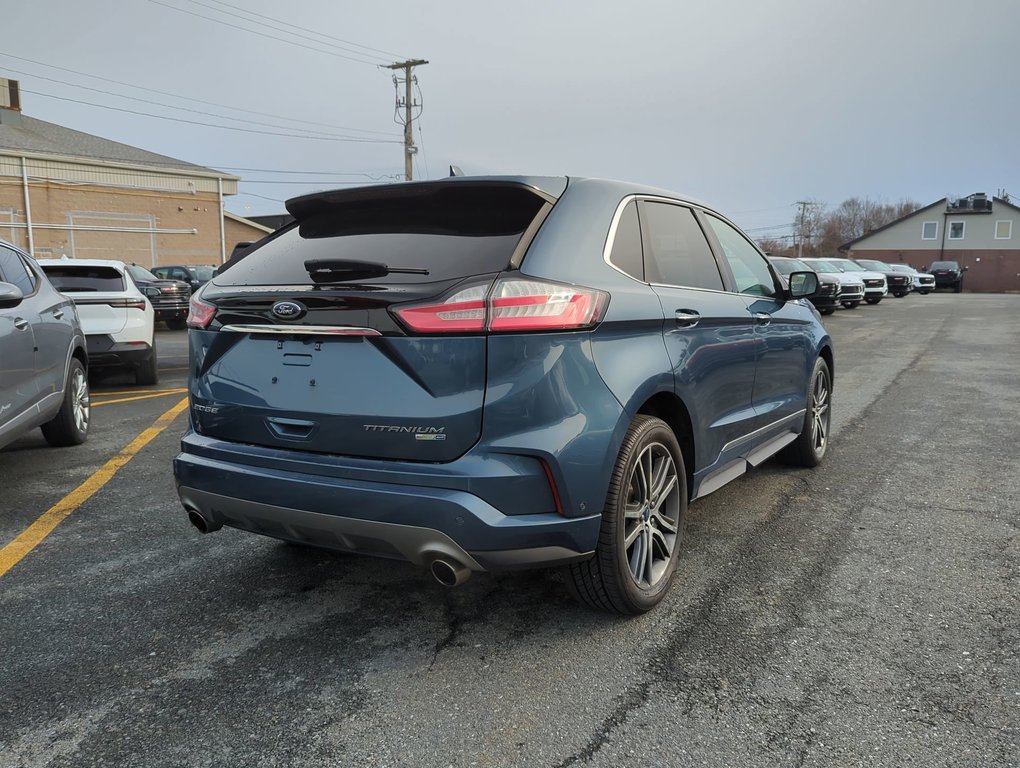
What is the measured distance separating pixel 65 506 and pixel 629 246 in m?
3.73

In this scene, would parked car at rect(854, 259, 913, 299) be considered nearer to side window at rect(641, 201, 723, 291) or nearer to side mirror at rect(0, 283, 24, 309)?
side window at rect(641, 201, 723, 291)

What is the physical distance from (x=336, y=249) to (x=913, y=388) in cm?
814

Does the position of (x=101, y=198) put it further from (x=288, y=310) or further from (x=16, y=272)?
(x=288, y=310)

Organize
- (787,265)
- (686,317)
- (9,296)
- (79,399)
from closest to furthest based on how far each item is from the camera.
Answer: (686,317) < (9,296) < (79,399) < (787,265)

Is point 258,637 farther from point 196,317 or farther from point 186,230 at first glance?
point 186,230

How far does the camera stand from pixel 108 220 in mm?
35062

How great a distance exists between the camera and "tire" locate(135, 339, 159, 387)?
9461 mm

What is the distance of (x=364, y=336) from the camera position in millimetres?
2781

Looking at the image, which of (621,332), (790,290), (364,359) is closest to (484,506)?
(364,359)

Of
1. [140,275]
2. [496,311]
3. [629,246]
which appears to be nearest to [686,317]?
[629,246]

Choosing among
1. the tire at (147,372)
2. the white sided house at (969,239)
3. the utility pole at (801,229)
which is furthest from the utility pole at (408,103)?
the utility pole at (801,229)

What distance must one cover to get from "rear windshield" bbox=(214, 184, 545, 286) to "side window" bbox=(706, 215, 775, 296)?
1784 mm

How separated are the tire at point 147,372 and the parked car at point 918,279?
32.3 m

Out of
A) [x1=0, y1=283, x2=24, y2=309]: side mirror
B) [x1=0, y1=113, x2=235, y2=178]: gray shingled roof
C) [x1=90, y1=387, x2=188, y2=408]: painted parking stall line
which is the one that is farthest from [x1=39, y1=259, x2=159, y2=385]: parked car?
[x1=0, y1=113, x2=235, y2=178]: gray shingled roof
